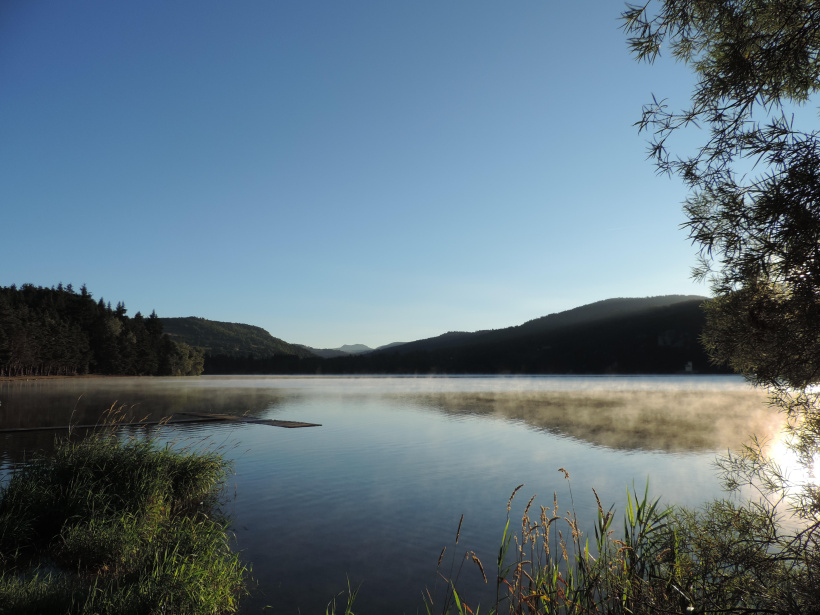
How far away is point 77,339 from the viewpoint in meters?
109

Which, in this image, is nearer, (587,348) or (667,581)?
(667,581)

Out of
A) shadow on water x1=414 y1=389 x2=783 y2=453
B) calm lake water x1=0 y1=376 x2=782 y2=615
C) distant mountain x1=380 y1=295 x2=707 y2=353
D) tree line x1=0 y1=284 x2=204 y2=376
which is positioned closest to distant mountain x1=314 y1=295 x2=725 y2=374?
distant mountain x1=380 y1=295 x2=707 y2=353

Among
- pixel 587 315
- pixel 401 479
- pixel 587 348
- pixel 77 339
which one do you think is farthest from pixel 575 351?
pixel 401 479

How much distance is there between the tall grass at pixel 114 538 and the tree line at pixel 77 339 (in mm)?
100304

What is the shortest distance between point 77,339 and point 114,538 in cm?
12308

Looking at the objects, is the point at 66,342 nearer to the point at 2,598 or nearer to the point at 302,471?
A: the point at 302,471

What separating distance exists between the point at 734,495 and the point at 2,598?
15.8 metres

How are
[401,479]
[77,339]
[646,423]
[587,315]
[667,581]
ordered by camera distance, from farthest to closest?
[587,315] → [77,339] → [646,423] → [401,479] → [667,581]

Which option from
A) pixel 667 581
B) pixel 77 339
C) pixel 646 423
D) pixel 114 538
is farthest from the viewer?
pixel 77 339

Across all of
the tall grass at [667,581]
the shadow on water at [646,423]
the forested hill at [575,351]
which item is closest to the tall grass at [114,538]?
the tall grass at [667,581]

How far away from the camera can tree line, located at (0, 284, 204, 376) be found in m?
91.3

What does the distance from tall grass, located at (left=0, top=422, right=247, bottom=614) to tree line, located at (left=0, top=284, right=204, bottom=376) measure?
100304 millimetres

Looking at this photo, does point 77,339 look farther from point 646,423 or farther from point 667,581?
point 667,581

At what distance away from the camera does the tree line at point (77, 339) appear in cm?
9131
